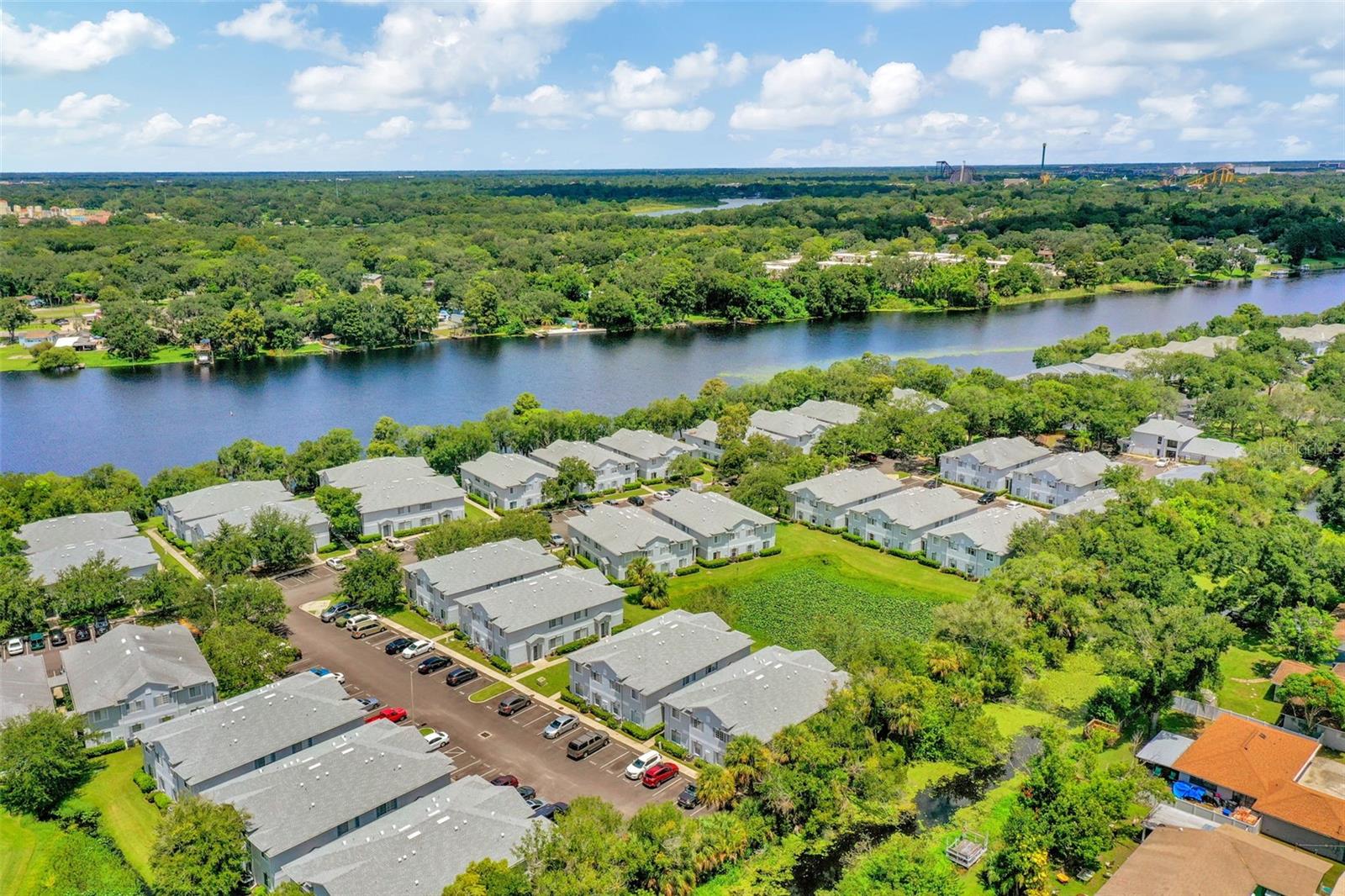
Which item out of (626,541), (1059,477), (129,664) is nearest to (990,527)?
(1059,477)

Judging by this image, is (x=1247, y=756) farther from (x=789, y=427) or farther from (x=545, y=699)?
(x=789, y=427)

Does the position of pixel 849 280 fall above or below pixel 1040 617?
above

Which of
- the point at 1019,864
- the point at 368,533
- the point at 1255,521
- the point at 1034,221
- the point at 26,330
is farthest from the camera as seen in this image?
the point at 1034,221

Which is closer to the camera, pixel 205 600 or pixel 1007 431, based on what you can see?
pixel 205 600

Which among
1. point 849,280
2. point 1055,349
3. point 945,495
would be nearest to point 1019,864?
point 945,495

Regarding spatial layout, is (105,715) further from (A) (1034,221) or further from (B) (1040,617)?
(A) (1034,221)
